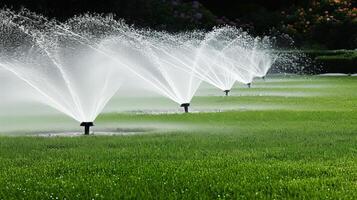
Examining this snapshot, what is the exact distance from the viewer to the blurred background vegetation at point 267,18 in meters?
40.7

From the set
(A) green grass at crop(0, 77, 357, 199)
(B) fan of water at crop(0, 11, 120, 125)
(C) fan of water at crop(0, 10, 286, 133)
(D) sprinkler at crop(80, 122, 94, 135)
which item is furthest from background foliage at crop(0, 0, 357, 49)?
(A) green grass at crop(0, 77, 357, 199)

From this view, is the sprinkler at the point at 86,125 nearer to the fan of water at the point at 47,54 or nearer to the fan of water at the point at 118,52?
the fan of water at the point at 118,52

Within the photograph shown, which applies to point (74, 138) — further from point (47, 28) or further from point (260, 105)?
point (47, 28)

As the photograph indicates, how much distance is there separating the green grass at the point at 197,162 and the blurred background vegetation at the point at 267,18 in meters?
25.5

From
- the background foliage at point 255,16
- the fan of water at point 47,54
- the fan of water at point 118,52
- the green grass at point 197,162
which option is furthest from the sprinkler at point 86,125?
the background foliage at point 255,16

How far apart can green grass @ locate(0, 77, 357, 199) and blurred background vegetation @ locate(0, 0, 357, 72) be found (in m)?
25.5

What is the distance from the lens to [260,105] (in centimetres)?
1855

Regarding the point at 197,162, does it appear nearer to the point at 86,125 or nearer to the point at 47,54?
the point at 86,125

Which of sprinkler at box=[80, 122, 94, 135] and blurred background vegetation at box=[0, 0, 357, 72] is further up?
blurred background vegetation at box=[0, 0, 357, 72]

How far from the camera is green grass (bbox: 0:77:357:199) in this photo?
291 inches

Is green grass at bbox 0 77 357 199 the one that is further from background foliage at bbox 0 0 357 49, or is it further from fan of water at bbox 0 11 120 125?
background foliage at bbox 0 0 357 49

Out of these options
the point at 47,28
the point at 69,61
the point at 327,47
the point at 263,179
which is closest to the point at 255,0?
the point at 327,47

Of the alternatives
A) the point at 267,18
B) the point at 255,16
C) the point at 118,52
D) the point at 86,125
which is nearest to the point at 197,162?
the point at 86,125

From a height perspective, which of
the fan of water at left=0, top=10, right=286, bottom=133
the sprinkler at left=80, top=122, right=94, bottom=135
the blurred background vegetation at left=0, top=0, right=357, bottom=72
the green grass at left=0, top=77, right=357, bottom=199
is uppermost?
the blurred background vegetation at left=0, top=0, right=357, bottom=72
